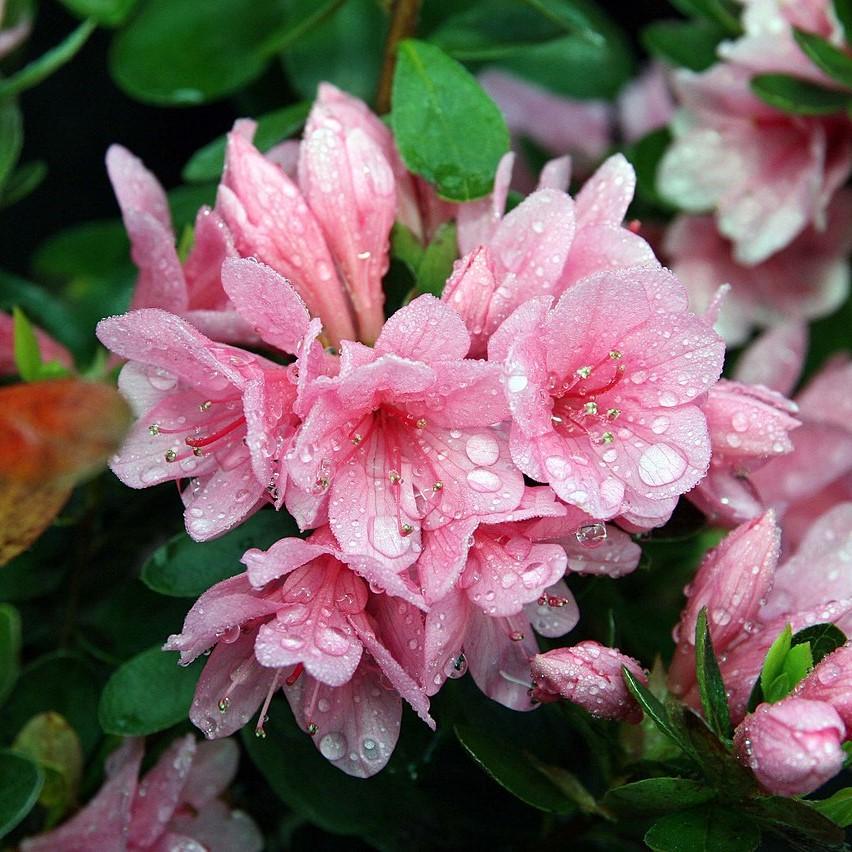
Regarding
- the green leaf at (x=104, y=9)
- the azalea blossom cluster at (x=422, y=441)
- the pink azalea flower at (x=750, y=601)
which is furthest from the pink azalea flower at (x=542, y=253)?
the green leaf at (x=104, y=9)

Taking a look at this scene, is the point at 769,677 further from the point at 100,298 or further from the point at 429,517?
the point at 100,298

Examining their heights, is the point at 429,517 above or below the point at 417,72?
below

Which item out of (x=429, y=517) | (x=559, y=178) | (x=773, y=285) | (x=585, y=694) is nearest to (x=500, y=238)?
(x=559, y=178)

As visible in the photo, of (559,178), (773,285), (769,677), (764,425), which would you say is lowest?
(773,285)

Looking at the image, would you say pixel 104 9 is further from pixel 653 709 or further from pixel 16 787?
pixel 653 709

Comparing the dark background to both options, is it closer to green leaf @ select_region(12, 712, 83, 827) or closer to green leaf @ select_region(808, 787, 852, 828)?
green leaf @ select_region(12, 712, 83, 827)

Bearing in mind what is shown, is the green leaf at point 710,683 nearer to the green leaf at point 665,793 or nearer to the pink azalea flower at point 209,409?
the green leaf at point 665,793
